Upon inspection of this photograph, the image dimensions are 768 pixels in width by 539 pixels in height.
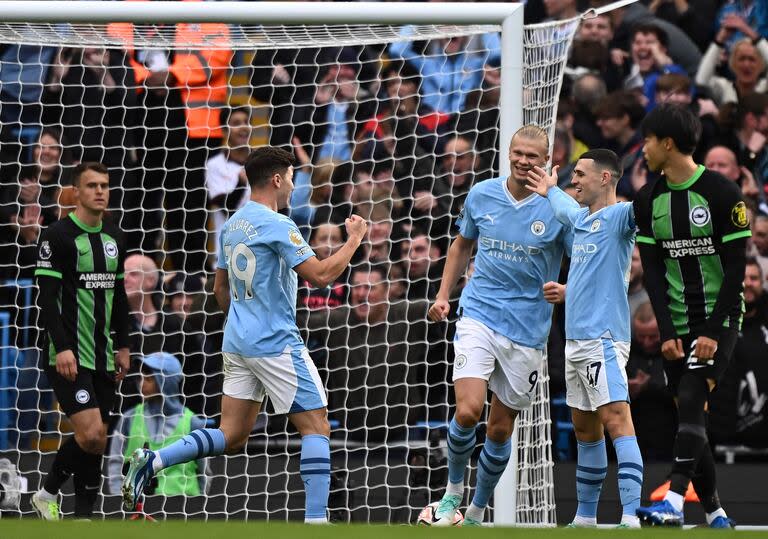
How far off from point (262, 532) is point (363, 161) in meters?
5.32

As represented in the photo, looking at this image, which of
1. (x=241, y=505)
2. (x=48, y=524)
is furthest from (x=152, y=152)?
(x=48, y=524)

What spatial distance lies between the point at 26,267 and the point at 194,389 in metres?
1.41

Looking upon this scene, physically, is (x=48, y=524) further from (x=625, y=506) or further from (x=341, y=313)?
(x=341, y=313)

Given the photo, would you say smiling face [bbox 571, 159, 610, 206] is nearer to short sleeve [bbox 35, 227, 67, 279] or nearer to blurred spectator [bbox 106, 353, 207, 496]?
short sleeve [bbox 35, 227, 67, 279]

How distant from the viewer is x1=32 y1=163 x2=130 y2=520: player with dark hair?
749cm

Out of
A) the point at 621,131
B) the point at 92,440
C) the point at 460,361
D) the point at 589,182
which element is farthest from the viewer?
the point at 621,131

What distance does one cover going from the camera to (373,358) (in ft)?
28.5

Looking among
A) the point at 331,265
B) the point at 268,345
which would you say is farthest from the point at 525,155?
the point at 268,345

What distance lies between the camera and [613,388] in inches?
243

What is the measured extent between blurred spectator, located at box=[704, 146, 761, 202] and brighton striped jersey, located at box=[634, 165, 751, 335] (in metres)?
3.31

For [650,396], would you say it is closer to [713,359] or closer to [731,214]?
[713,359]

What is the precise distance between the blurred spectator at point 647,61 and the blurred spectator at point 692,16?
0.25m

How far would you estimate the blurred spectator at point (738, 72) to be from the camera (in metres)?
9.65

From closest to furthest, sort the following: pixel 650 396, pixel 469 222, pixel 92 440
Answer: pixel 469 222, pixel 92 440, pixel 650 396
